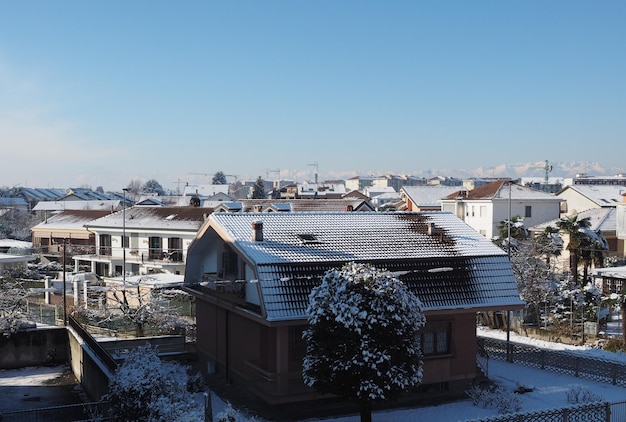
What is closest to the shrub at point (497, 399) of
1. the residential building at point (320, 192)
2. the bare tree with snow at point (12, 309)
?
the bare tree with snow at point (12, 309)

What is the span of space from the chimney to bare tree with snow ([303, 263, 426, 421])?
15.0 ft

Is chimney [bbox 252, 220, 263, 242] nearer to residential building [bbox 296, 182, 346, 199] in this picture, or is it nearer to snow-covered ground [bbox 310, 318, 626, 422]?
snow-covered ground [bbox 310, 318, 626, 422]

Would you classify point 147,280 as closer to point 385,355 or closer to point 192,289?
point 192,289

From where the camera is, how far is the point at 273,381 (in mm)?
18469

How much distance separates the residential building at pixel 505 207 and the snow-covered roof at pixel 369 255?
3128cm

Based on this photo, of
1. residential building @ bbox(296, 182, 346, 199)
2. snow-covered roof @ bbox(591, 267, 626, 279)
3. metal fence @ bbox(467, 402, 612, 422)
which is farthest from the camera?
residential building @ bbox(296, 182, 346, 199)

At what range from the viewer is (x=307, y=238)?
21453 mm

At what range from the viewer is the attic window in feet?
69.4

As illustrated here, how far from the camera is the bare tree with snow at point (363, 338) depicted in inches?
619

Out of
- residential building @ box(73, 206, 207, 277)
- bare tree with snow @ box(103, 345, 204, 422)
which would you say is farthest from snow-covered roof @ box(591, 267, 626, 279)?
residential building @ box(73, 206, 207, 277)

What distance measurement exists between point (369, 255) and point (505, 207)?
36557mm

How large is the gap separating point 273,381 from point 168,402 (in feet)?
17.5

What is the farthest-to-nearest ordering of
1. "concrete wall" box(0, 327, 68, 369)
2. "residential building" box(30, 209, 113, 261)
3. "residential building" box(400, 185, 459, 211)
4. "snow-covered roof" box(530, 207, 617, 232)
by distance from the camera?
1. "residential building" box(400, 185, 459, 211)
2. "residential building" box(30, 209, 113, 261)
3. "snow-covered roof" box(530, 207, 617, 232)
4. "concrete wall" box(0, 327, 68, 369)

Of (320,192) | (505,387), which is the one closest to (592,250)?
(505,387)
